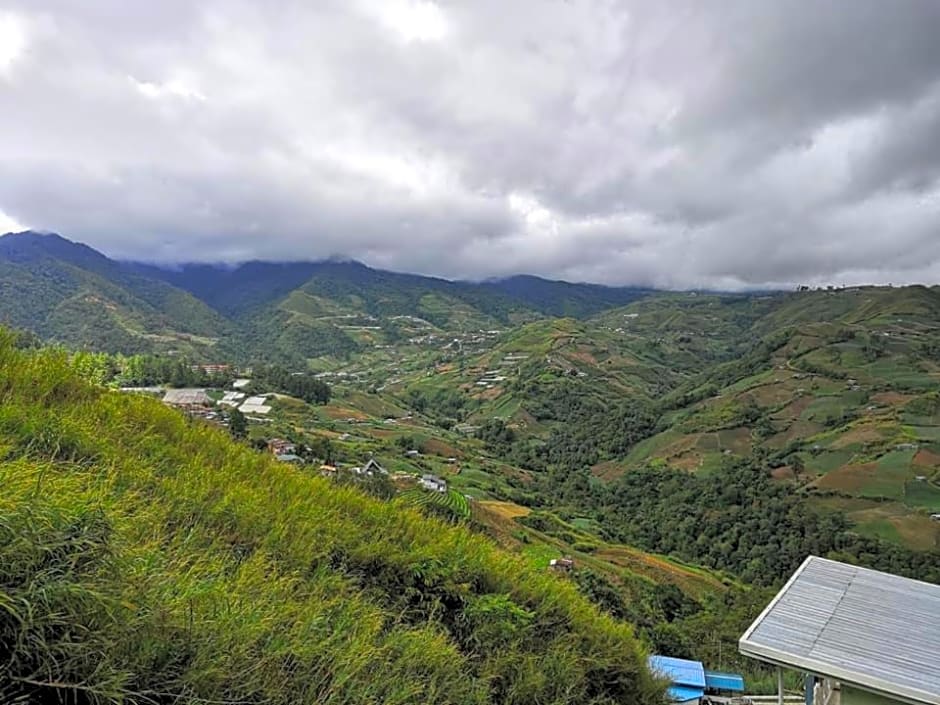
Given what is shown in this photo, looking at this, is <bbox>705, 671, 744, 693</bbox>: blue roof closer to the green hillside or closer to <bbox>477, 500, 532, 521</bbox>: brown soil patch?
<bbox>477, 500, 532, 521</bbox>: brown soil patch

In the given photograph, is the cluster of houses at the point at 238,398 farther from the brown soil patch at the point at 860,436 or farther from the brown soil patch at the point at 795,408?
the brown soil patch at the point at 795,408

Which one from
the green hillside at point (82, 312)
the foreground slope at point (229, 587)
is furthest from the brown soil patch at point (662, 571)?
the green hillside at point (82, 312)

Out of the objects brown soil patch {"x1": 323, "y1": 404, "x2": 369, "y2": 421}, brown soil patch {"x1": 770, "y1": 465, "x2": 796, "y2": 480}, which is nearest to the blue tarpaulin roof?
brown soil patch {"x1": 770, "y1": 465, "x2": 796, "y2": 480}

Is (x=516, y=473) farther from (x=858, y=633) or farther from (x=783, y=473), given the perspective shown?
(x=858, y=633)

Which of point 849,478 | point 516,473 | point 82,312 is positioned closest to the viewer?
point 849,478

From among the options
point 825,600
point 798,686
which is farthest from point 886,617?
point 798,686

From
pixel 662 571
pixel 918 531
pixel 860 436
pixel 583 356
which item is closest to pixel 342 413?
pixel 662 571
